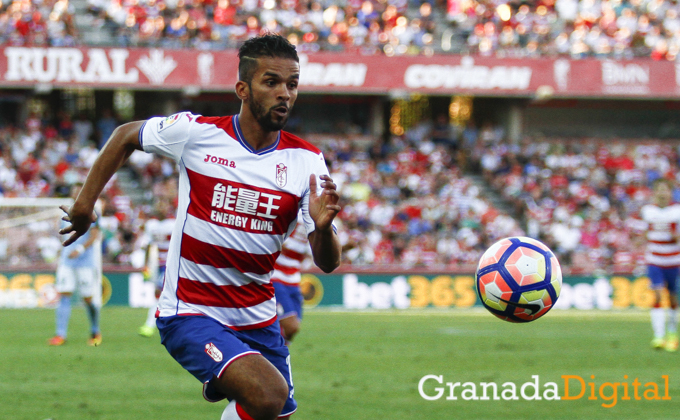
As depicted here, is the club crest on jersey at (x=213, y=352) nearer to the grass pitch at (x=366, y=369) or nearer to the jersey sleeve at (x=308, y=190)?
the jersey sleeve at (x=308, y=190)

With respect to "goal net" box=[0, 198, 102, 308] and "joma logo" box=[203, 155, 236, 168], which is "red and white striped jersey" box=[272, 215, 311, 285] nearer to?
"joma logo" box=[203, 155, 236, 168]

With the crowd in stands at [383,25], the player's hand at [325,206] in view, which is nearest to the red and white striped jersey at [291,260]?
the player's hand at [325,206]

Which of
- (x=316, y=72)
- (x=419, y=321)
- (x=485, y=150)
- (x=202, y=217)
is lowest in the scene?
(x=419, y=321)

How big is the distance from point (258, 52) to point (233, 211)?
0.83 m

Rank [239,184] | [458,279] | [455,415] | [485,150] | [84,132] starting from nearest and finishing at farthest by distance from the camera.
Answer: [239,184], [455,415], [458,279], [84,132], [485,150]

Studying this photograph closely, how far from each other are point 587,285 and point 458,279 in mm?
3361

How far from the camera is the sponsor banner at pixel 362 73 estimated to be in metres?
25.8

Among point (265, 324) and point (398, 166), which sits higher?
point (398, 166)

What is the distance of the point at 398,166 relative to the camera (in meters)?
27.5

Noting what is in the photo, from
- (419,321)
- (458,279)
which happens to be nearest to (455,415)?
(419,321)

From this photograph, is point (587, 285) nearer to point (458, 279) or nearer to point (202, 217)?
point (458, 279)

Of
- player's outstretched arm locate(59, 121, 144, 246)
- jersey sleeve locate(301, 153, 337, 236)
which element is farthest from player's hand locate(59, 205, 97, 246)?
jersey sleeve locate(301, 153, 337, 236)

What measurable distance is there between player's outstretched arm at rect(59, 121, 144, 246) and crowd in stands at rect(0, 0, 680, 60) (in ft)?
76.2

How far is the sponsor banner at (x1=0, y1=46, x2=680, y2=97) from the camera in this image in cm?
2575
